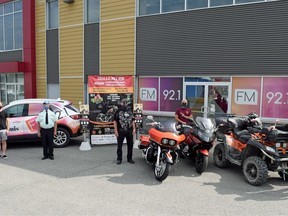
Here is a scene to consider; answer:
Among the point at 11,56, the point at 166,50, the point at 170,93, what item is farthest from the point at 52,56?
the point at 170,93

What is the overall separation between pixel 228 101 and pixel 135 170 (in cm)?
596

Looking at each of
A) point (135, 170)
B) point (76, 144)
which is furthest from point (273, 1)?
point (76, 144)

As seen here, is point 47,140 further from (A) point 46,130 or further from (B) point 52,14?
(B) point 52,14

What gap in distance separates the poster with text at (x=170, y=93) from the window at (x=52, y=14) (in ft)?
27.0

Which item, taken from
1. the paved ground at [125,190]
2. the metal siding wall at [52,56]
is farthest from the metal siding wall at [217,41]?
the metal siding wall at [52,56]

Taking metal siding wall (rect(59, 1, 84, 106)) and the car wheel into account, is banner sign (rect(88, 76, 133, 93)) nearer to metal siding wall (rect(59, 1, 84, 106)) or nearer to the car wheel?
the car wheel

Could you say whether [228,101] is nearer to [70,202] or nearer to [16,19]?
[70,202]

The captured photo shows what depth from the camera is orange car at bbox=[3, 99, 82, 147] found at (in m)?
9.50

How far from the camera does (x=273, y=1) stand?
10.4 meters

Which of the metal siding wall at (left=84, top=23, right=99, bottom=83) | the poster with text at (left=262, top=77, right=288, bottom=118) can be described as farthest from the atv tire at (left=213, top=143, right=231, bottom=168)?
the metal siding wall at (left=84, top=23, right=99, bottom=83)

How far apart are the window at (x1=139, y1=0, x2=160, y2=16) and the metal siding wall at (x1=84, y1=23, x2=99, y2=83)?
2.75 meters

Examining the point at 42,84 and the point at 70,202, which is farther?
the point at 42,84

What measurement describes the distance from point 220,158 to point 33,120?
5.83 m

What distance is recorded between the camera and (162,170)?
6.13m
